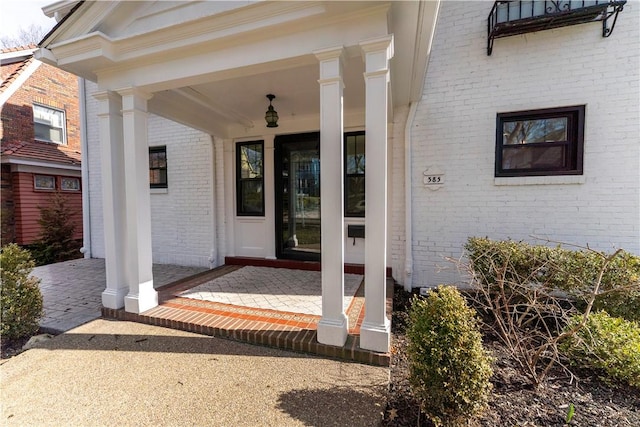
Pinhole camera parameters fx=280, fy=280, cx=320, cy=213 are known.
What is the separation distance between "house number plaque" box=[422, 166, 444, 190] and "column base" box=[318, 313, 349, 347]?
Result: 270cm

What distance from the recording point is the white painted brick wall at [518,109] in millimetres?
3562

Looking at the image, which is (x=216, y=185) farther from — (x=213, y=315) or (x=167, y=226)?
(x=213, y=315)

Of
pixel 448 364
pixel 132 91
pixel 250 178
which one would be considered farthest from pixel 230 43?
pixel 448 364

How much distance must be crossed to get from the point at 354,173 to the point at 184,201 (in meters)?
3.58

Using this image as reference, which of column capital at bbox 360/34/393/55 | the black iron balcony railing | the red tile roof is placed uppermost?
the black iron balcony railing

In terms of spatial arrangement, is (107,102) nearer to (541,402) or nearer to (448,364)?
(448,364)

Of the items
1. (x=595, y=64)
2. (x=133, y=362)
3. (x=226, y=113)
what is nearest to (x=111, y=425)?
(x=133, y=362)

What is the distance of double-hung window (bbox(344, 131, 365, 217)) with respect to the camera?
488cm

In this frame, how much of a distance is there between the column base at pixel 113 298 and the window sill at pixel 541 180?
5166 mm

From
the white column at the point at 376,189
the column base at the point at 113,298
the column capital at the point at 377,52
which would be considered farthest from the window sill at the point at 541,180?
the column base at the point at 113,298

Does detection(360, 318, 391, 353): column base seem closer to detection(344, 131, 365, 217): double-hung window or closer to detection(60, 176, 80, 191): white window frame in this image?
detection(344, 131, 365, 217): double-hung window

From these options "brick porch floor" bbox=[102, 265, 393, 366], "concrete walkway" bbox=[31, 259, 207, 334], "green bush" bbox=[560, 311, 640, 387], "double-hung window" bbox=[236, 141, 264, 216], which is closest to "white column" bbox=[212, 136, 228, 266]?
"double-hung window" bbox=[236, 141, 264, 216]

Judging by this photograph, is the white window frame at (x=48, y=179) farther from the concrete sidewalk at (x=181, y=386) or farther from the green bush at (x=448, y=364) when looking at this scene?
the green bush at (x=448, y=364)

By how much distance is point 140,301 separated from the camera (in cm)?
326
